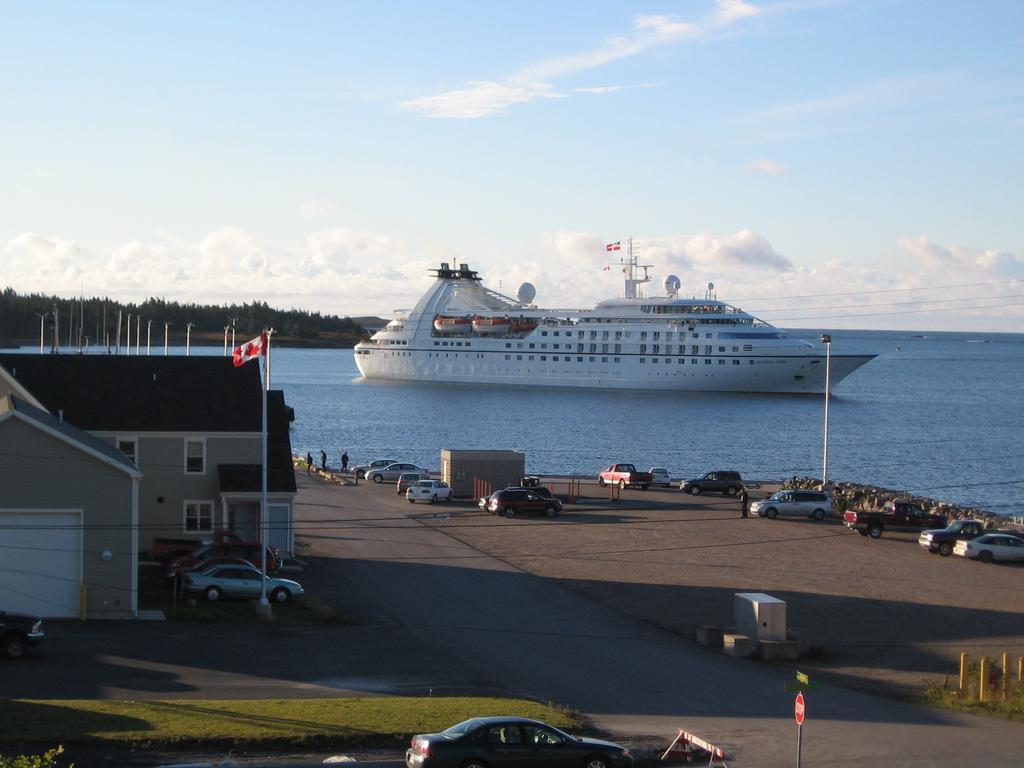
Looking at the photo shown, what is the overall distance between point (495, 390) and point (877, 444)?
49666 millimetres

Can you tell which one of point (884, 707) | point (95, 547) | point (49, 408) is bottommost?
point (884, 707)

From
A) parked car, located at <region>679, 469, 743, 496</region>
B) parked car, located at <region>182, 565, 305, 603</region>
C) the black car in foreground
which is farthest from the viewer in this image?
parked car, located at <region>679, 469, 743, 496</region>

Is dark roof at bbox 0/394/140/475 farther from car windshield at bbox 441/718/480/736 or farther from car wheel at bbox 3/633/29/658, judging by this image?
car windshield at bbox 441/718/480/736

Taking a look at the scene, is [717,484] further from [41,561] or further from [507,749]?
[507,749]

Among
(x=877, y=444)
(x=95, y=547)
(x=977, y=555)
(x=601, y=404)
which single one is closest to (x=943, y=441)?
(x=877, y=444)

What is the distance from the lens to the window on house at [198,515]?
89.4ft

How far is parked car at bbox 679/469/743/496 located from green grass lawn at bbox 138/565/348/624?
856 inches

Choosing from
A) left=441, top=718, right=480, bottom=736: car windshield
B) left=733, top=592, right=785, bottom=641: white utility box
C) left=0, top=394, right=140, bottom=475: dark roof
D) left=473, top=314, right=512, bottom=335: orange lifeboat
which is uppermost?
left=473, top=314, right=512, bottom=335: orange lifeboat

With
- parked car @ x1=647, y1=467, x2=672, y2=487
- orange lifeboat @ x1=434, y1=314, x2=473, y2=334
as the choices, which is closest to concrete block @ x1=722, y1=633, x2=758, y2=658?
parked car @ x1=647, y1=467, x2=672, y2=487

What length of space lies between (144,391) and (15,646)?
11.9m

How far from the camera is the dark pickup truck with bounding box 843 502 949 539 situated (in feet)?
107

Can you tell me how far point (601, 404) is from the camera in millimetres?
102312

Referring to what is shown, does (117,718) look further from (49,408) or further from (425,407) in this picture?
(425,407)

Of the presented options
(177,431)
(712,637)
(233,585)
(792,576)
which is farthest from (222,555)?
(792,576)
